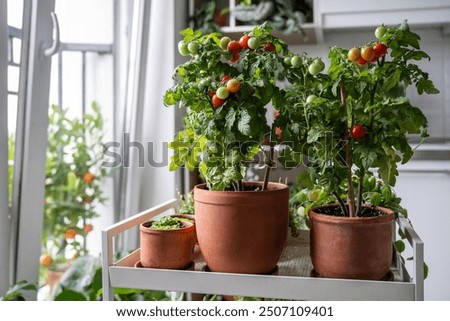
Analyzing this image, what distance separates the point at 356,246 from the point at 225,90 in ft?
1.26

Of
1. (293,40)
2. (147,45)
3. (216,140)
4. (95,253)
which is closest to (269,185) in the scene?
(216,140)

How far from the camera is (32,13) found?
1.46m

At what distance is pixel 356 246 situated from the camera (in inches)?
33.8

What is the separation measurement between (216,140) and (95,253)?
4.48ft

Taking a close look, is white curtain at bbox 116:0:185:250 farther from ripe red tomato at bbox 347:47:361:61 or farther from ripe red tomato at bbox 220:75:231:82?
ripe red tomato at bbox 347:47:361:61

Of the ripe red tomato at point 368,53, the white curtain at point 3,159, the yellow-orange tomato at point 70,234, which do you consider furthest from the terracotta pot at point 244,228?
the yellow-orange tomato at point 70,234

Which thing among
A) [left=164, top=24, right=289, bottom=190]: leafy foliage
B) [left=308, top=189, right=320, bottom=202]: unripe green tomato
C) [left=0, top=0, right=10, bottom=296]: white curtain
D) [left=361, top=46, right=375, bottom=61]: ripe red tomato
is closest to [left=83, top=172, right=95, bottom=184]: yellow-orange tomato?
[left=0, top=0, right=10, bottom=296]: white curtain

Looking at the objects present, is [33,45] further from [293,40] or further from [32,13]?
[293,40]

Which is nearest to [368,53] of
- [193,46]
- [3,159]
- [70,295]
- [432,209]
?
[193,46]

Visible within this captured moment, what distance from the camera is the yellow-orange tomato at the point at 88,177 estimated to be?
6.44 feet

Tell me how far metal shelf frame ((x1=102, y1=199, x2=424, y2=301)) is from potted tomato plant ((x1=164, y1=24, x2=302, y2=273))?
4 centimetres

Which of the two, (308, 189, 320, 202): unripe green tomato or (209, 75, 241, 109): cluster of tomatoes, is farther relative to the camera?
(308, 189, 320, 202): unripe green tomato

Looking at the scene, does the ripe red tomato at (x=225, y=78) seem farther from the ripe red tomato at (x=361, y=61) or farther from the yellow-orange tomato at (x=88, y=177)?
the yellow-orange tomato at (x=88, y=177)

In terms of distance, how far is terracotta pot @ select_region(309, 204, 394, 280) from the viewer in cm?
86
